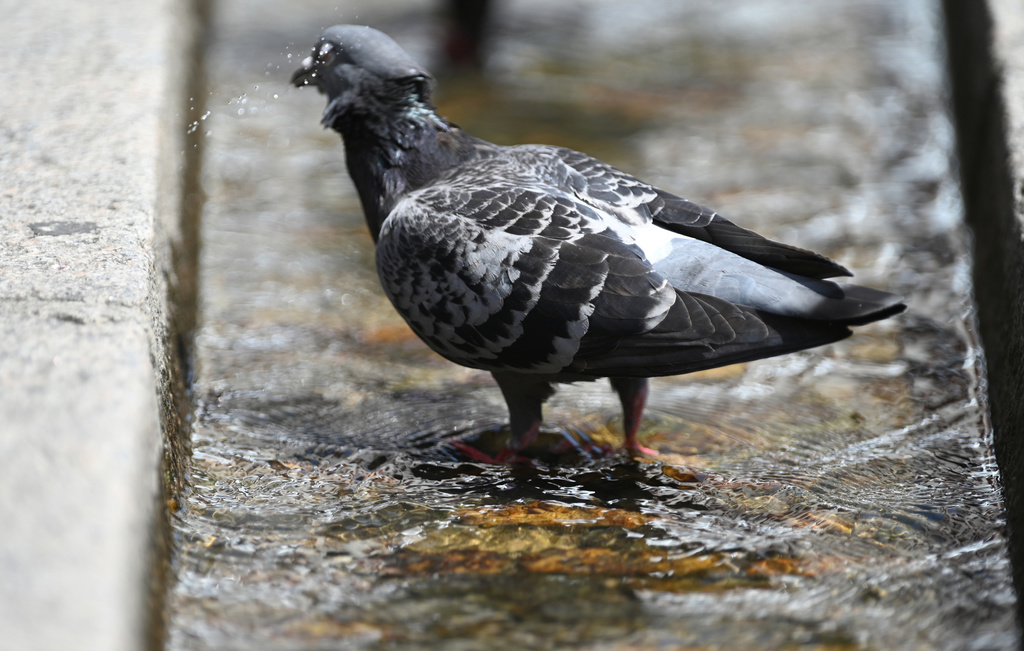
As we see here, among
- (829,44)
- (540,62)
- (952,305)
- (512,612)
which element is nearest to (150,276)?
(512,612)

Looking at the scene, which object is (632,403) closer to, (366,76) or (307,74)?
(366,76)

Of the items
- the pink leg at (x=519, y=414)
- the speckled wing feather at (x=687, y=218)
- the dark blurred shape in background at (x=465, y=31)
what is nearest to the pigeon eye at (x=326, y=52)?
the speckled wing feather at (x=687, y=218)

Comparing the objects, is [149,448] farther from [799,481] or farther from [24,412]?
[799,481]

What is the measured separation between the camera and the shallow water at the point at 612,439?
8.84 ft

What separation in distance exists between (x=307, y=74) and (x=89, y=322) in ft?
5.10

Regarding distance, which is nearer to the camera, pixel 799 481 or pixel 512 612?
pixel 512 612

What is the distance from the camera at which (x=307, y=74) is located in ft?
13.4

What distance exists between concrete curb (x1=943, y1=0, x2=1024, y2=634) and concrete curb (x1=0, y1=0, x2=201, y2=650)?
2227 mm

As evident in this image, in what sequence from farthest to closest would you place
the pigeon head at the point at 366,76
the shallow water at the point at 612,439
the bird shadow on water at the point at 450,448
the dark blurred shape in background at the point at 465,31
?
the dark blurred shape in background at the point at 465,31, the pigeon head at the point at 366,76, the bird shadow on water at the point at 450,448, the shallow water at the point at 612,439

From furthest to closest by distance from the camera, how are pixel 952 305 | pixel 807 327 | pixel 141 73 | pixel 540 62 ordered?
pixel 540 62 < pixel 141 73 < pixel 952 305 < pixel 807 327

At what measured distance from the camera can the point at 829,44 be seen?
829 centimetres

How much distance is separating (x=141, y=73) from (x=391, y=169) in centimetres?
199

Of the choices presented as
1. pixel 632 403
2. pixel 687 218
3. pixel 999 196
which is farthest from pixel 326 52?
pixel 999 196

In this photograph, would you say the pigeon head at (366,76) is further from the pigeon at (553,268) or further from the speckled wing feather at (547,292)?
the speckled wing feather at (547,292)
